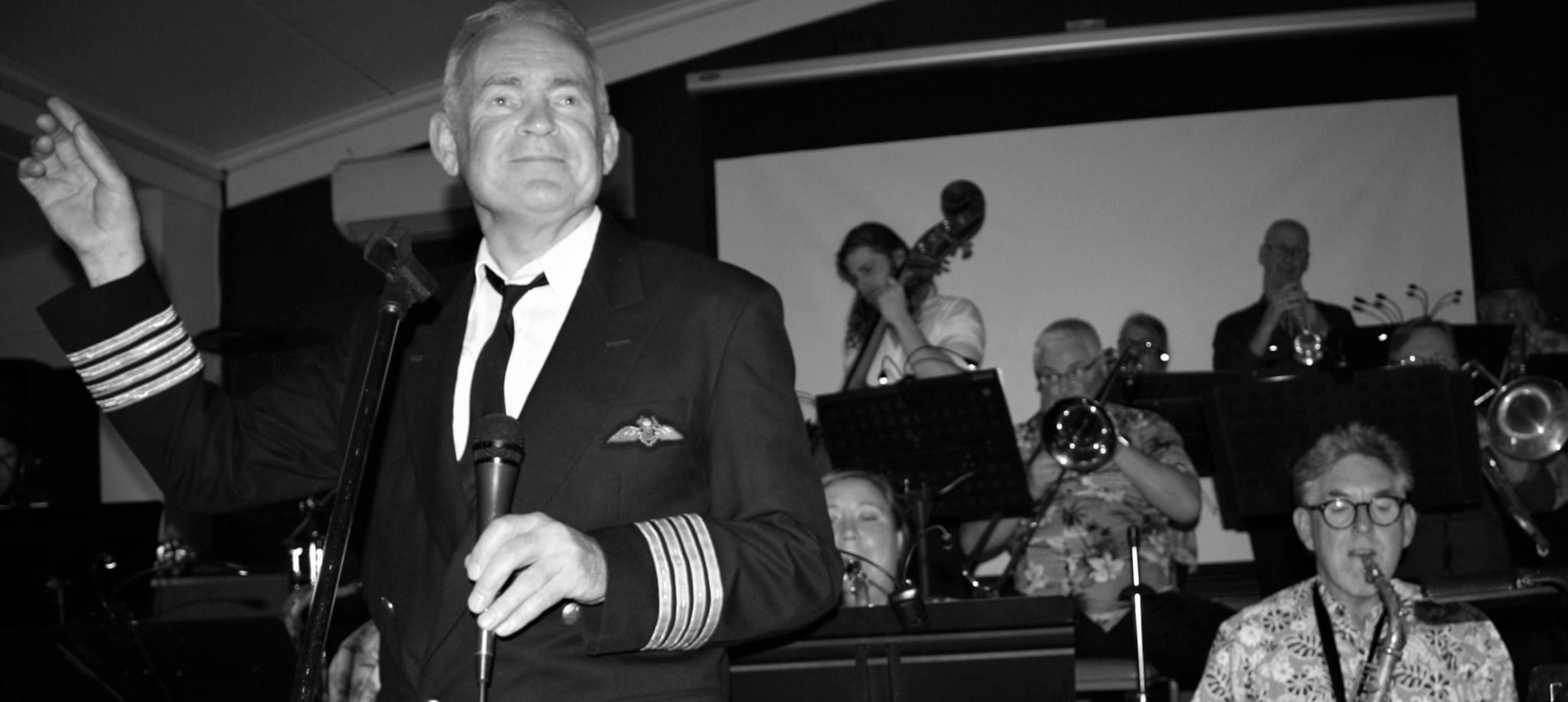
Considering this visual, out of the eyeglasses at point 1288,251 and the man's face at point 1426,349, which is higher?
the eyeglasses at point 1288,251

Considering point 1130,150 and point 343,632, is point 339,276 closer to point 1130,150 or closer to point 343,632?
point 343,632

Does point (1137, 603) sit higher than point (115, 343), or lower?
lower

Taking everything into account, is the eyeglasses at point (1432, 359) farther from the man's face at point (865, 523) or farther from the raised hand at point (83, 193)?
the raised hand at point (83, 193)

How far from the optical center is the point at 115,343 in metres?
1.72

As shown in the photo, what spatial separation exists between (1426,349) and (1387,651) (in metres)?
2.32

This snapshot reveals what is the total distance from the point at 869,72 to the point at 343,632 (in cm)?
373

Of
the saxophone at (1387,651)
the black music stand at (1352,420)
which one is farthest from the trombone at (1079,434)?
the saxophone at (1387,651)

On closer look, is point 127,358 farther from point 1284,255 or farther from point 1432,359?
point 1284,255

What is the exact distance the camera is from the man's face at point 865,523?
4.50 metres

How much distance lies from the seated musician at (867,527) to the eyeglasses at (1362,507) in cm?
124

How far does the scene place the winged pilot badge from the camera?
1.61 meters

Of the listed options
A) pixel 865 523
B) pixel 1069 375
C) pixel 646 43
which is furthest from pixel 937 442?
pixel 646 43

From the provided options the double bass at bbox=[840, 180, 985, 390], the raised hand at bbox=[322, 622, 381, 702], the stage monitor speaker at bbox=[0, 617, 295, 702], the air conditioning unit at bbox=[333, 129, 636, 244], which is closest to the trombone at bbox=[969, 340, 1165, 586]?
the double bass at bbox=[840, 180, 985, 390]

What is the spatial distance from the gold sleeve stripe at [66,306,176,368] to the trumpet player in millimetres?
4983
